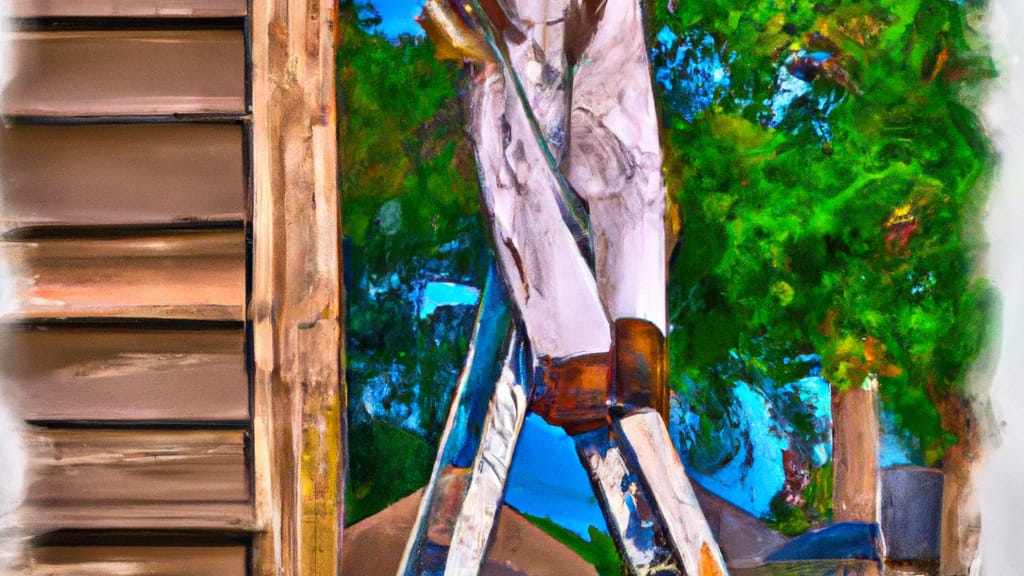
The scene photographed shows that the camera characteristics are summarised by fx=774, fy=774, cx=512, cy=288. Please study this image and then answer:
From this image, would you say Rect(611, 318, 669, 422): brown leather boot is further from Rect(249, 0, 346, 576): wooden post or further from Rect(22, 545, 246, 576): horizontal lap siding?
Rect(22, 545, 246, 576): horizontal lap siding

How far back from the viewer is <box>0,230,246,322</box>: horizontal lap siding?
4.47 feet

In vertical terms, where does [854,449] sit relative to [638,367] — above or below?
below

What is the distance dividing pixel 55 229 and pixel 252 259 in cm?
35

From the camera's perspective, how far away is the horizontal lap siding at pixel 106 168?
4.45ft

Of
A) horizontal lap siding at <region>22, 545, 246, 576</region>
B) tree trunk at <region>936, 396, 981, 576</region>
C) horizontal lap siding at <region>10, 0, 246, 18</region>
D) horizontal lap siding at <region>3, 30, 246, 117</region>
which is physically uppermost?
horizontal lap siding at <region>10, 0, 246, 18</region>

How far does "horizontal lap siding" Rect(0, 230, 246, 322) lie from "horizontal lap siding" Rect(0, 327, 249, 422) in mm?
37

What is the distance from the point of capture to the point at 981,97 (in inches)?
54.6

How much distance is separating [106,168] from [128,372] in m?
0.36

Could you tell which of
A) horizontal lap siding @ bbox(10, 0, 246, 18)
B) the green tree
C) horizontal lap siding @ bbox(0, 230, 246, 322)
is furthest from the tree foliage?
horizontal lap siding @ bbox(0, 230, 246, 322)

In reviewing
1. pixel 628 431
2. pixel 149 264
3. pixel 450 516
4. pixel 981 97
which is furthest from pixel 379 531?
pixel 981 97

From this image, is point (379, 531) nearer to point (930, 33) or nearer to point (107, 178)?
point (107, 178)

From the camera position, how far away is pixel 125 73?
1.35 metres

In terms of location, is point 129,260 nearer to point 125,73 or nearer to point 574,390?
point 125,73

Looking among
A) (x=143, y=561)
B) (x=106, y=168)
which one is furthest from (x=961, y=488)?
(x=106, y=168)
